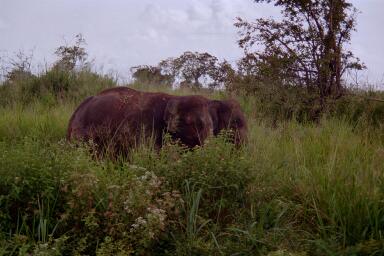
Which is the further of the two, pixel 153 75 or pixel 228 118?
pixel 153 75

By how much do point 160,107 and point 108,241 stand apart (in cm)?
272

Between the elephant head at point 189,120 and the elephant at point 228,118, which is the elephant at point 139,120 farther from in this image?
the elephant at point 228,118

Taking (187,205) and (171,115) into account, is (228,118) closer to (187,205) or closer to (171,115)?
(171,115)

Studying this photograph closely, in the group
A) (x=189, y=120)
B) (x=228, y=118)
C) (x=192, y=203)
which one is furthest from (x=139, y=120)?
(x=192, y=203)

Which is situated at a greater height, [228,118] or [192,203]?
[228,118]

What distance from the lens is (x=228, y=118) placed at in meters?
6.25

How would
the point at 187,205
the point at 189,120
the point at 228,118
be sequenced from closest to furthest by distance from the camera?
the point at 187,205
the point at 189,120
the point at 228,118

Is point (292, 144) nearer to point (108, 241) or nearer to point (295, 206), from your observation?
point (295, 206)

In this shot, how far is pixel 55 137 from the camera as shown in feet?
24.4

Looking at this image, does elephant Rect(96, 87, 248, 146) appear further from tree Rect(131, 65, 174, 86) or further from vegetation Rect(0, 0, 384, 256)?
tree Rect(131, 65, 174, 86)

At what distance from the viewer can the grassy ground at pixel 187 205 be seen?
3967mm

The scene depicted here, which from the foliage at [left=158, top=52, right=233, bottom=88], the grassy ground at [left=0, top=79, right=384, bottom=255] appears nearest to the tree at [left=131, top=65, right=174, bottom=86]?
the foliage at [left=158, top=52, right=233, bottom=88]

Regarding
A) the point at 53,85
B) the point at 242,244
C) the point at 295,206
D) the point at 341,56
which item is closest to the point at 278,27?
the point at 341,56

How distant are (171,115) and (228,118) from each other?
0.62m
